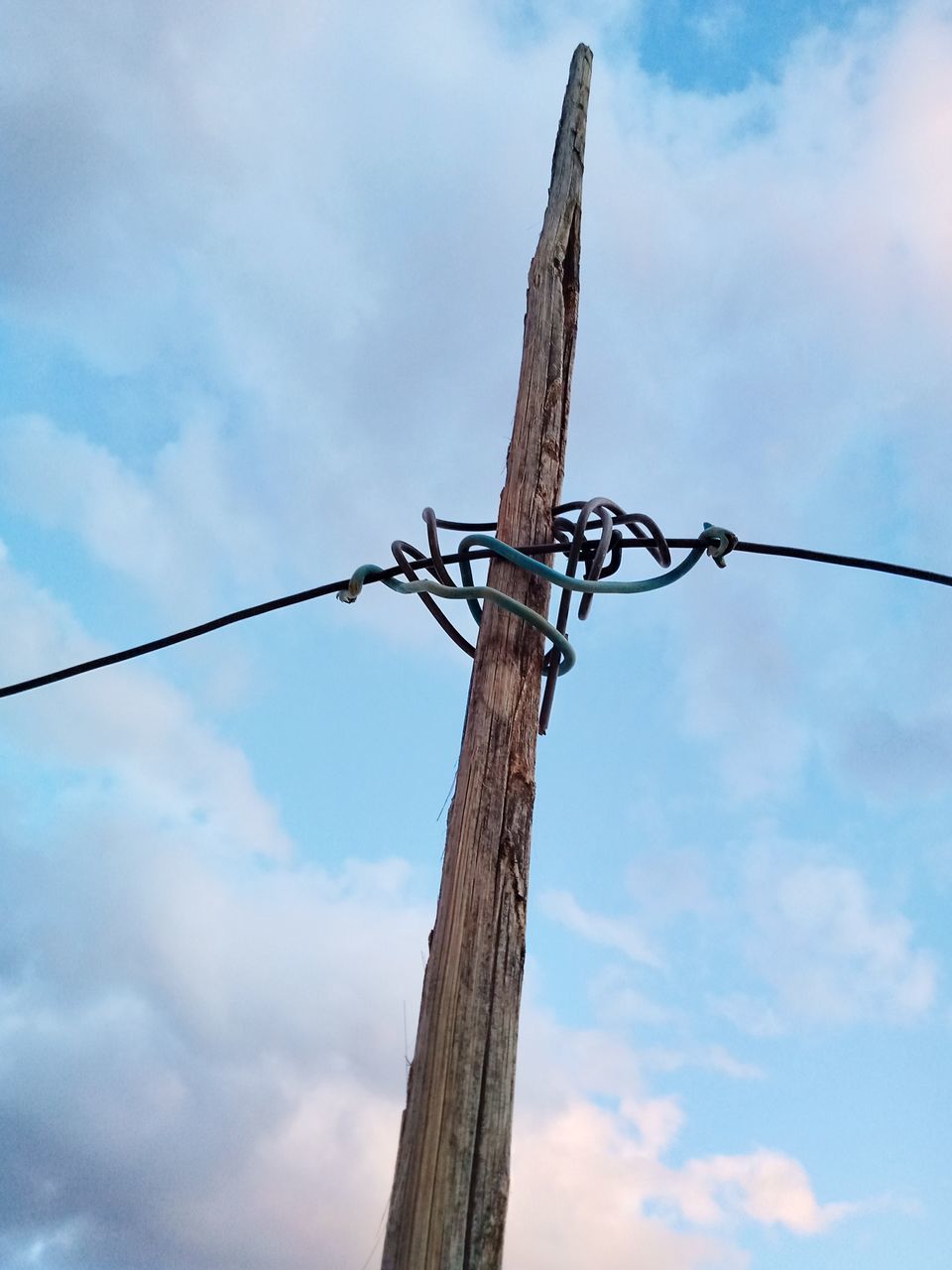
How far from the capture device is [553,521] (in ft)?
11.4

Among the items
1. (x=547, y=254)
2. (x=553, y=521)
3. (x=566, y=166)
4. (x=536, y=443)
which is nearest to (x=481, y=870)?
(x=553, y=521)

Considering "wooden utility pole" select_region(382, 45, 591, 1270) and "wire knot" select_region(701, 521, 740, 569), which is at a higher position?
"wire knot" select_region(701, 521, 740, 569)

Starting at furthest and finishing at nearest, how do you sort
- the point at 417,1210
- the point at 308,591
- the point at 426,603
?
the point at 308,591 < the point at 426,603 < the point at 417,1210

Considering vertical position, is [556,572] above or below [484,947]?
above

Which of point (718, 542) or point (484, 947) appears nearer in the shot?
point (484, 947)

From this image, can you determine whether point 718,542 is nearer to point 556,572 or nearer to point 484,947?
point 556,572

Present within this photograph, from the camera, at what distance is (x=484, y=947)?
Result: 8.61 feet

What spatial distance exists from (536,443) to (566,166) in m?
1.45

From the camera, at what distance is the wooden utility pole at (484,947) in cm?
235

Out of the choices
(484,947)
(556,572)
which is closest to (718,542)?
(556,572)

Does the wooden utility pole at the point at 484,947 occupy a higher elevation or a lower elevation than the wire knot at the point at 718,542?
lower

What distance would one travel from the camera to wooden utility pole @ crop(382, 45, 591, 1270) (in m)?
2.35

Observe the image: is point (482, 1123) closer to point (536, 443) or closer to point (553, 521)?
point (553, 521)

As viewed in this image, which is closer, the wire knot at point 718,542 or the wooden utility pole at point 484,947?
the wooden utility pole at point 484,947
